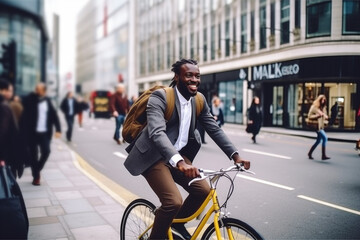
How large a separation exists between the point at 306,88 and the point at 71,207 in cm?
997

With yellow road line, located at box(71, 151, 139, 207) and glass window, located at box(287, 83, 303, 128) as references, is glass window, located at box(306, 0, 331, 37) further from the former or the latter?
glass window, located at box(287, 83, 303, 128)

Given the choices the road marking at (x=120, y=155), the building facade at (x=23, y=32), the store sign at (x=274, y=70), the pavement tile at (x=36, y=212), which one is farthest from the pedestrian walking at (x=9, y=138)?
the building facade at (x=23, y=32)

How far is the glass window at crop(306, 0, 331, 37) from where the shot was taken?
263 inches

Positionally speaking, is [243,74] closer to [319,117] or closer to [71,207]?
[319,117]

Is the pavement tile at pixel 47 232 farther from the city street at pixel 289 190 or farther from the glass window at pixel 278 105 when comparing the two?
the glass window at pixel 278 105

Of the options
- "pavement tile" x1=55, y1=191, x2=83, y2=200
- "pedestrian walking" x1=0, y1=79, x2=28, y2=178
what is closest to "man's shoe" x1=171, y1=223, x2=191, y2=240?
"pedestrian walking" x1=0, y1=79, x2=28, y2=178

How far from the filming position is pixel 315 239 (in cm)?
397

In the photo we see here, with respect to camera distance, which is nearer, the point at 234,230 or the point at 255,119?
the point at 234,230

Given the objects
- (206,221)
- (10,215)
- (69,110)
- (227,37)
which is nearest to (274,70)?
(227,37)

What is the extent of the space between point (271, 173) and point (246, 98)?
65.1ft

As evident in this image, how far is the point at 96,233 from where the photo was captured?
4.05m

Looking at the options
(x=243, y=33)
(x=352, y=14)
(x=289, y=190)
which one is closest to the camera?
(x=352, y=14)

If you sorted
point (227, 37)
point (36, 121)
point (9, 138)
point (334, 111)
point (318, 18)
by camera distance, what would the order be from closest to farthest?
point (9, 138) < point (334, 111) < point (36, 121) < point (318, 18) < point (227, 37)

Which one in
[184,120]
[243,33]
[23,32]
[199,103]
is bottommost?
[184,120]
